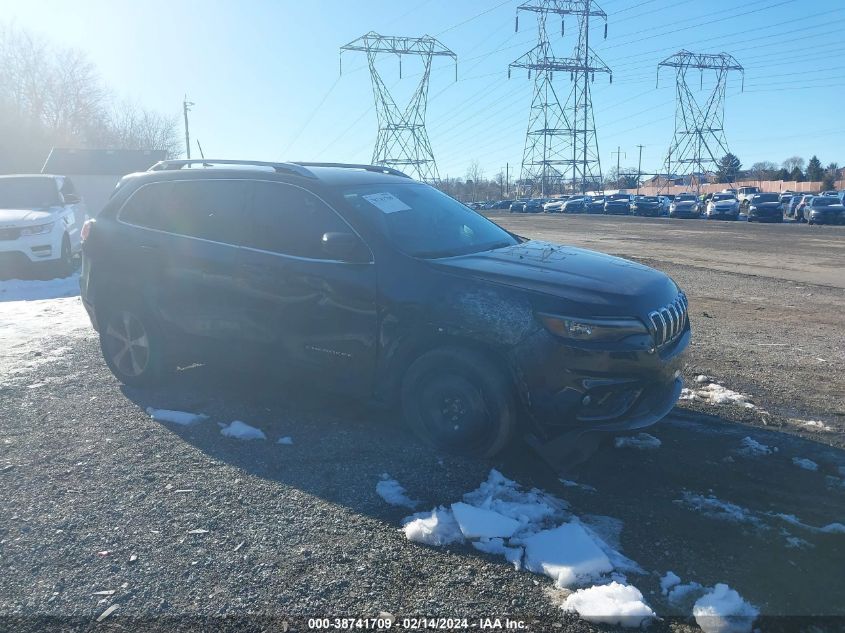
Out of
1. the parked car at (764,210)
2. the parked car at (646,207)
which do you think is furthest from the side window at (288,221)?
the parked car at (646,207)

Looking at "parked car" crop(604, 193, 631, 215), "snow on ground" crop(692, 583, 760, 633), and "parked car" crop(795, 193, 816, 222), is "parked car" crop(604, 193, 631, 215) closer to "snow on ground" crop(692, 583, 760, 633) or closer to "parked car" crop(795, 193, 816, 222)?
"parked car" crop(795, 193, 816, 222)

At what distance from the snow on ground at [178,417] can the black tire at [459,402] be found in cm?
162

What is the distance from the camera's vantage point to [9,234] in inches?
483

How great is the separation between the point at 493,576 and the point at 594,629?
0.52 metres

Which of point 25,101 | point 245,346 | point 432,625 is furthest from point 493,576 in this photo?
point 25,101

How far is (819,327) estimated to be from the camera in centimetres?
884

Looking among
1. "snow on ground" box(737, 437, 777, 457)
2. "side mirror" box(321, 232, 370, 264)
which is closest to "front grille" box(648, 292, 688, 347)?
"snow on ground" box(737, 437, 777, 457)

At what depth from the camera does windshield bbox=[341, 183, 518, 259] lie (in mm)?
4953

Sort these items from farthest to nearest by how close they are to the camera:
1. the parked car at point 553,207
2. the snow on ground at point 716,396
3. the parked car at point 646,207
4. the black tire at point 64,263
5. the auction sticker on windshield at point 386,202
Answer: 1. the parked car at point 553,207
2. the parked car at point 646,207
3. the black tire at point 64,263
4. the snow on ground at point 716,396
5. the auction sticker on windshield at point 386,202

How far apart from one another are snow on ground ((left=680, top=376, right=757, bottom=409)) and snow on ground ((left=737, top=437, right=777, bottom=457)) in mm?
826

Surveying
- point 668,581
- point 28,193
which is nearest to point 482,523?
point 668,581

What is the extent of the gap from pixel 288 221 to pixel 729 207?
49.1 metres

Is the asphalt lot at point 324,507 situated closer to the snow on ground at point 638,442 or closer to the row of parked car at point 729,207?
the snow on ground at point 638,442

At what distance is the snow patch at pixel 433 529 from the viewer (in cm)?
350
